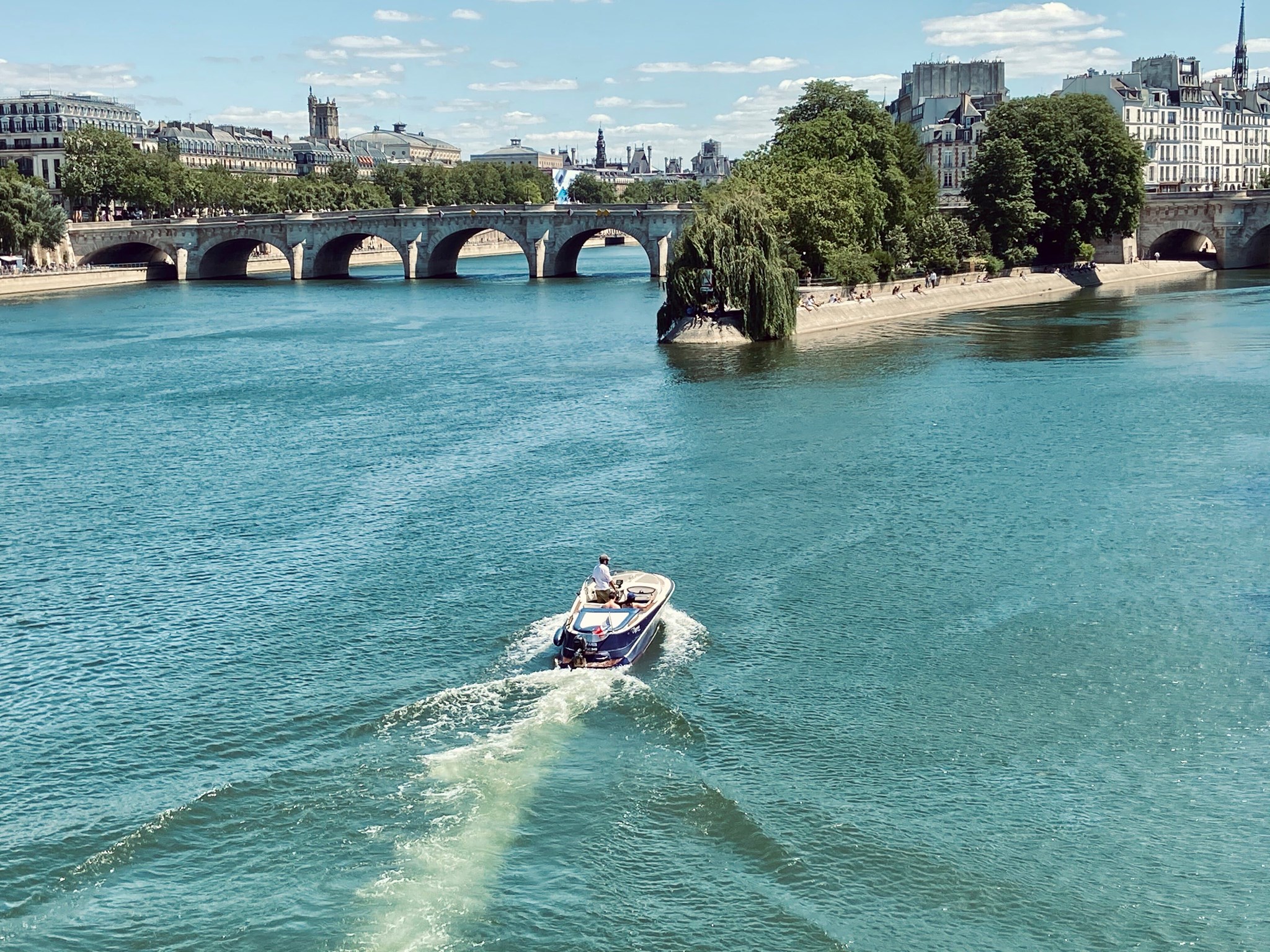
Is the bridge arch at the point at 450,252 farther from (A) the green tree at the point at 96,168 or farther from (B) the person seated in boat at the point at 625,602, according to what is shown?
(B) the person seated in boat at the point at 625,602

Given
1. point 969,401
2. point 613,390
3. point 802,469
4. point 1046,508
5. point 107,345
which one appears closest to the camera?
point 1046,508

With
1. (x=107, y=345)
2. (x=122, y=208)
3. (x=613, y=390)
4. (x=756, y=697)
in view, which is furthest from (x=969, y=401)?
(x=122, y=208)

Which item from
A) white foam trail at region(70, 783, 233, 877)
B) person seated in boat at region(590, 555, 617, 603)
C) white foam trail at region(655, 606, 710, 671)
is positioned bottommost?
white foam trail at region(70, 783, 233, 877)

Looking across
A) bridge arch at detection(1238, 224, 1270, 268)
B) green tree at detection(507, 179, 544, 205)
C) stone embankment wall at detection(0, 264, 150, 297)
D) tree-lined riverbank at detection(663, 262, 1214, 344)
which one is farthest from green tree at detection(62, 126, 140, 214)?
bridge arch at detection(1238, 224, 1270, 268)

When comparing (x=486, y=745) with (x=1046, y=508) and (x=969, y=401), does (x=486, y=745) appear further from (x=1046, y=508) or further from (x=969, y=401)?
(x=969, y=401)

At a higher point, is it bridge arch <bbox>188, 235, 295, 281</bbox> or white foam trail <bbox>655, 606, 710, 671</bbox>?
bridge arch <bbox>188, 235, 295, 281</bbox>

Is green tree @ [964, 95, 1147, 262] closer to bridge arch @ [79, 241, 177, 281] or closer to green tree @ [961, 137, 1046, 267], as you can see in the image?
green tree @ [961, 137, 1046, 267]
